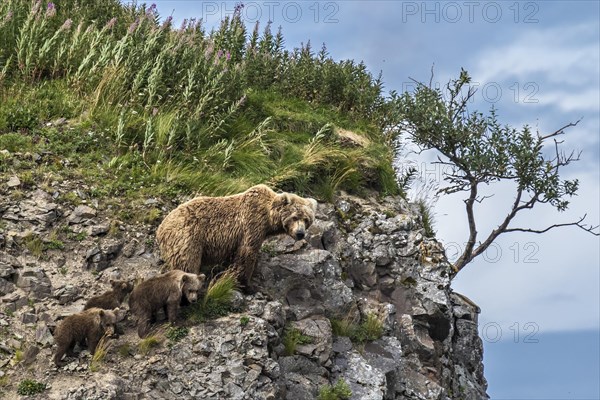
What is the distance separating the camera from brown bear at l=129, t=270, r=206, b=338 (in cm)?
1076

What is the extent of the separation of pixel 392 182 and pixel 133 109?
558 centimetres

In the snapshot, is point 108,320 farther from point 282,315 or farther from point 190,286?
point 282,315

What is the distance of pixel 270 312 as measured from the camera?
38.0 ft

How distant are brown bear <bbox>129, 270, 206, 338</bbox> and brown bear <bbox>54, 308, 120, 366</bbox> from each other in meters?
0.39

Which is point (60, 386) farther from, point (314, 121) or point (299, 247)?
point (314, 121)

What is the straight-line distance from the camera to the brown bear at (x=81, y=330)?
10.1m

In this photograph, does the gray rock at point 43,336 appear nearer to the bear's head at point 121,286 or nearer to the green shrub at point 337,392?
the bear's head at point 121,286

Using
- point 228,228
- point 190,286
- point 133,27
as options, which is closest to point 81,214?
point 228,228

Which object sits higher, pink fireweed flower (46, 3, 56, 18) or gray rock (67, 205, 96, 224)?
pink fireweed flower (46, 3, 56, 18)

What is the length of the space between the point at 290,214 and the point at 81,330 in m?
3.45

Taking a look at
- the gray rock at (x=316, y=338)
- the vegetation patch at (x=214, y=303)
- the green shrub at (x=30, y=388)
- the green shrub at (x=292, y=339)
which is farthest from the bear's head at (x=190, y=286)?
the green shrub at (x=30, y=388)

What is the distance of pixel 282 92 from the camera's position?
68.7ft

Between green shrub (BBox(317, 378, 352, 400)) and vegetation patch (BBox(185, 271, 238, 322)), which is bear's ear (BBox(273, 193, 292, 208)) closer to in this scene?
vegetation patch (BBox(185, 271, 238, 322))

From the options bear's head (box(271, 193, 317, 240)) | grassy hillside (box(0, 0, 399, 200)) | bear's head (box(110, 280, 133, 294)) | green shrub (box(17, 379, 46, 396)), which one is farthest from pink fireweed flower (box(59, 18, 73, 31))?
green shrub (box(17, 379, 46, 396))
